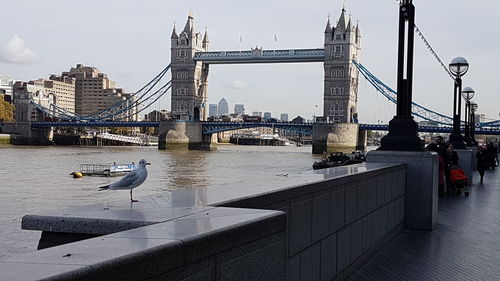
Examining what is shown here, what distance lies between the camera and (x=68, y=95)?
15250 cm

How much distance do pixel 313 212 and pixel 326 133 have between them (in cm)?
5918

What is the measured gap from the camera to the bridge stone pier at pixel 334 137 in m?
60.5

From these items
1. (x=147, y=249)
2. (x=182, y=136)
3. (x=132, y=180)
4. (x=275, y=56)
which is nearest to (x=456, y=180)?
(x=132, y=180)

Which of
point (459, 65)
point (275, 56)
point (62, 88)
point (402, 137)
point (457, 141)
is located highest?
point (62, 88)

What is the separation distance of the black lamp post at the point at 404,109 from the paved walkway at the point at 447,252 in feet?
3.15

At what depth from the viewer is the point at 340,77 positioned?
2896 inches

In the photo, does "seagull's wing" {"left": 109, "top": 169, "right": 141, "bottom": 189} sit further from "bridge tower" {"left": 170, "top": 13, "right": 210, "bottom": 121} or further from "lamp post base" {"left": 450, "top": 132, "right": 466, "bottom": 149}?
"bridge tower" {"left": 170, "top": 13, "right": 210, "bottom": 121}

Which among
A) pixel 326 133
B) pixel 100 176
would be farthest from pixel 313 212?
pixel 326 133

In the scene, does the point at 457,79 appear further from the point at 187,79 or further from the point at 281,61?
the point at 187,79

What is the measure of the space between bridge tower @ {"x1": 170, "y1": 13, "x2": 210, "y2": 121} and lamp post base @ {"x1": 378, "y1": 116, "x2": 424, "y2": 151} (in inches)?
2826

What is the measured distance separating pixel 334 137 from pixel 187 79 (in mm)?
26438

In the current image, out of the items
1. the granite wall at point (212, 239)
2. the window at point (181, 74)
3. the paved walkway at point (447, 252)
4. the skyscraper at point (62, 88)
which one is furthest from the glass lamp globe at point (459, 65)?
the skyscraper at point (62, 88)

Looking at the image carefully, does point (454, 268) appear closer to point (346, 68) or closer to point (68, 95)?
point (346, 68)

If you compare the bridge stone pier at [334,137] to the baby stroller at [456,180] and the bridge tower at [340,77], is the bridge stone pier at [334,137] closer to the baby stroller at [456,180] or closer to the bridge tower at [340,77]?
the bridge tower at [340,77]
